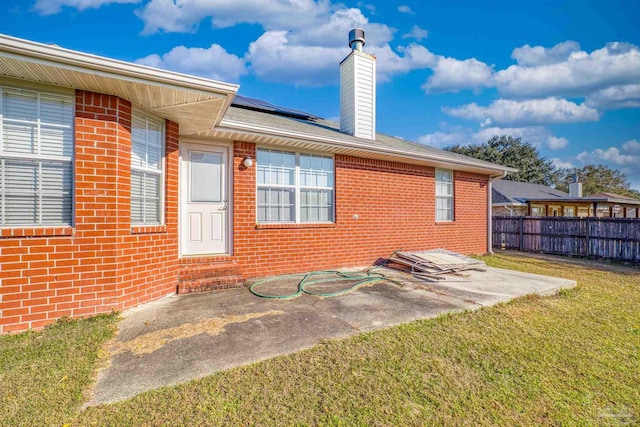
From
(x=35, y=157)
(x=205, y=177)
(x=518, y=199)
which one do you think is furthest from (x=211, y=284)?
(x=518, y=199)

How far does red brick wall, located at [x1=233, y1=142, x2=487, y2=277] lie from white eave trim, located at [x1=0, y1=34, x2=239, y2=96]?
1.83 m

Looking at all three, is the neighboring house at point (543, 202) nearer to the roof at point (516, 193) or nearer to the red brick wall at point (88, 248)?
the roof at point (516, 193)

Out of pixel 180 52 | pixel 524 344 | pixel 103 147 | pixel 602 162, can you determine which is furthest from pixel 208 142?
pixel 602 162

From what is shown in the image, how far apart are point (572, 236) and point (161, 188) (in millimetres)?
12565

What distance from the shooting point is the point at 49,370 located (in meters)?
2.38

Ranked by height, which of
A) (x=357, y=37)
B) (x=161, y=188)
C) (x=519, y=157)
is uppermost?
(x=519, y=157)

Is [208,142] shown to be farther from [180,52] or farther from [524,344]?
[180,52]

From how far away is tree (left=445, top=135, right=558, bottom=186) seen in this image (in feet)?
115

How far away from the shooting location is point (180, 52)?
15.5 meters

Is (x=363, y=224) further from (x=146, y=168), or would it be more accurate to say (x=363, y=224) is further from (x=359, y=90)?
(x=146, y=168)

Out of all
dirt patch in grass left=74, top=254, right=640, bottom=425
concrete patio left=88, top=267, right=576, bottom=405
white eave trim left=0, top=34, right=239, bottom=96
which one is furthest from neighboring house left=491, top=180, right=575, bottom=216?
white eave trim left=0, top=34, right=239, bottom=96

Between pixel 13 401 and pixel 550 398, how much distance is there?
3.88m

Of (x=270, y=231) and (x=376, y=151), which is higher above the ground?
(x=376, y=151)

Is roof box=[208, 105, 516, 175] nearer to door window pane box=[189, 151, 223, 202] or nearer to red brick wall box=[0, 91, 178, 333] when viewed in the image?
door window pane box=[189, 151, 223, 202]
